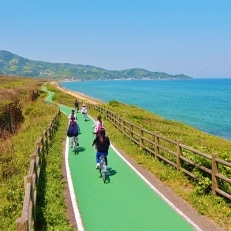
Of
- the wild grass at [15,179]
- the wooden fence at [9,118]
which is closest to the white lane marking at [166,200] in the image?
the wild grass at [15,179]

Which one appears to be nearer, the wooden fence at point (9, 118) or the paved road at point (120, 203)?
the paved road at point (120, 203)

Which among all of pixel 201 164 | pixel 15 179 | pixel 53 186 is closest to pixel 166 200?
pixel 201 164

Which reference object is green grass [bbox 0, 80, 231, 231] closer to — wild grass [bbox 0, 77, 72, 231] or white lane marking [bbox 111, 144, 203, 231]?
wild grass [bbox 0, 77, 72, 231]

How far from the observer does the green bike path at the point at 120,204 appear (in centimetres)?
941

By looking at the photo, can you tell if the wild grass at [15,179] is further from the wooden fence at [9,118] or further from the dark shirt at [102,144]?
the wooden fence at [9,118]

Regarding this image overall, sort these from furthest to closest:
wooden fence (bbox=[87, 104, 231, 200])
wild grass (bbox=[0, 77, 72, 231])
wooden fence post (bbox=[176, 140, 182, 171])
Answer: wooden fence post (bbox=[176, 140, 182, 171]) < wooden fence (bbox=[87, 104, 231, 200]) < wild grass (bbox=[0, 77, 72, 231])

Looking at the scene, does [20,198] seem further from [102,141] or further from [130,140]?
[130,140]

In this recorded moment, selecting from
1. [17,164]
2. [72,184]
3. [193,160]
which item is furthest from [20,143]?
[193,160]

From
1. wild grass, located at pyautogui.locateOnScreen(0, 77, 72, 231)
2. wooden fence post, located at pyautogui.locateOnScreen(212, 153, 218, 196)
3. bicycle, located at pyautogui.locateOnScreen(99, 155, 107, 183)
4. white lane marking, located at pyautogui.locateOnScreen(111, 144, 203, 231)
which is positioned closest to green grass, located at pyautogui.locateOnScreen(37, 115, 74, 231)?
wild grass, located at pyautogui.locateOnScreen(0, 77, 72, 231)

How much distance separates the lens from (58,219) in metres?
9.62

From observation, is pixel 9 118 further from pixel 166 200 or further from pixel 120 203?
pixel 166 200

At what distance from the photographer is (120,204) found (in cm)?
1102

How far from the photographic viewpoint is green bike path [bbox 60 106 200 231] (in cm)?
941

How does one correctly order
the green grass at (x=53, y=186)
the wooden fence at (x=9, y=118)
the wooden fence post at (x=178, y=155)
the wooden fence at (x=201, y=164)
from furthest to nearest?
the wooden fence at (x=9, y=118), the wooden fence post at (x=178, y=155), the wooden fence at (x=201, y=164), the green grass at (x=53, y=186)
